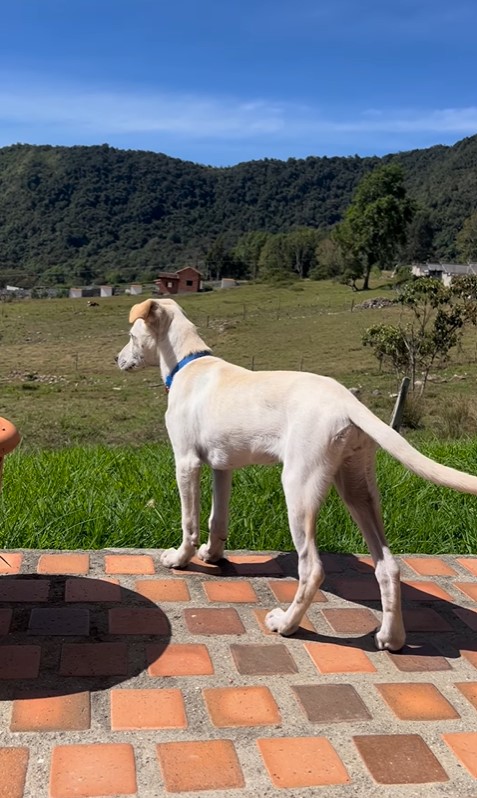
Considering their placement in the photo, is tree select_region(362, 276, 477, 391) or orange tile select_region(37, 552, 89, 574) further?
tree select_region(362, 276, 477, 391)

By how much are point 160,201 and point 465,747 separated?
14317 centimetres

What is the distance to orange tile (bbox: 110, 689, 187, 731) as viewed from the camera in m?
1.99

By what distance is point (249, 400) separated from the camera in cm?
270

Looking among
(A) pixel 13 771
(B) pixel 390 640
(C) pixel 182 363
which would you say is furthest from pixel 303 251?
(A) pixel 13 771

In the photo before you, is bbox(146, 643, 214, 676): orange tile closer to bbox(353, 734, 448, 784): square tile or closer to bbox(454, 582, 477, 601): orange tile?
bbox(353, 734, 448, 784): square tile

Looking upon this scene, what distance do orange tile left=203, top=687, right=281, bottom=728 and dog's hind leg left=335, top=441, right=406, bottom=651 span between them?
552 millimetres

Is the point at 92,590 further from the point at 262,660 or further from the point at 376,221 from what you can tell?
the point at 376,221

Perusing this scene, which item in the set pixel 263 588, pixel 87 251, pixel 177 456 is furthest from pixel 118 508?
pixel 87 251

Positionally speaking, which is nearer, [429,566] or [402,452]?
[402,452]

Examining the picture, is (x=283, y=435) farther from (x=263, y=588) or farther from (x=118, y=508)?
(x=118, y=508)

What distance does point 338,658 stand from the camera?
96.1 inches

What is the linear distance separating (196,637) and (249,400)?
89cm

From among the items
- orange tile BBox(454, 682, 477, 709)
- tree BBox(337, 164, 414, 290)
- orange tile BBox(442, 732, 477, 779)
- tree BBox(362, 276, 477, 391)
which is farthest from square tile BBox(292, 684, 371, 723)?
tree BBox(337, 164, 414, 290)

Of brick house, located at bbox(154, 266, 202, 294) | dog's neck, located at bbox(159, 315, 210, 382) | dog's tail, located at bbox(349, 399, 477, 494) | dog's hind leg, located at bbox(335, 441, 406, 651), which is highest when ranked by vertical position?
dog's neck, located at bbox(159, 315, 210, 382)
